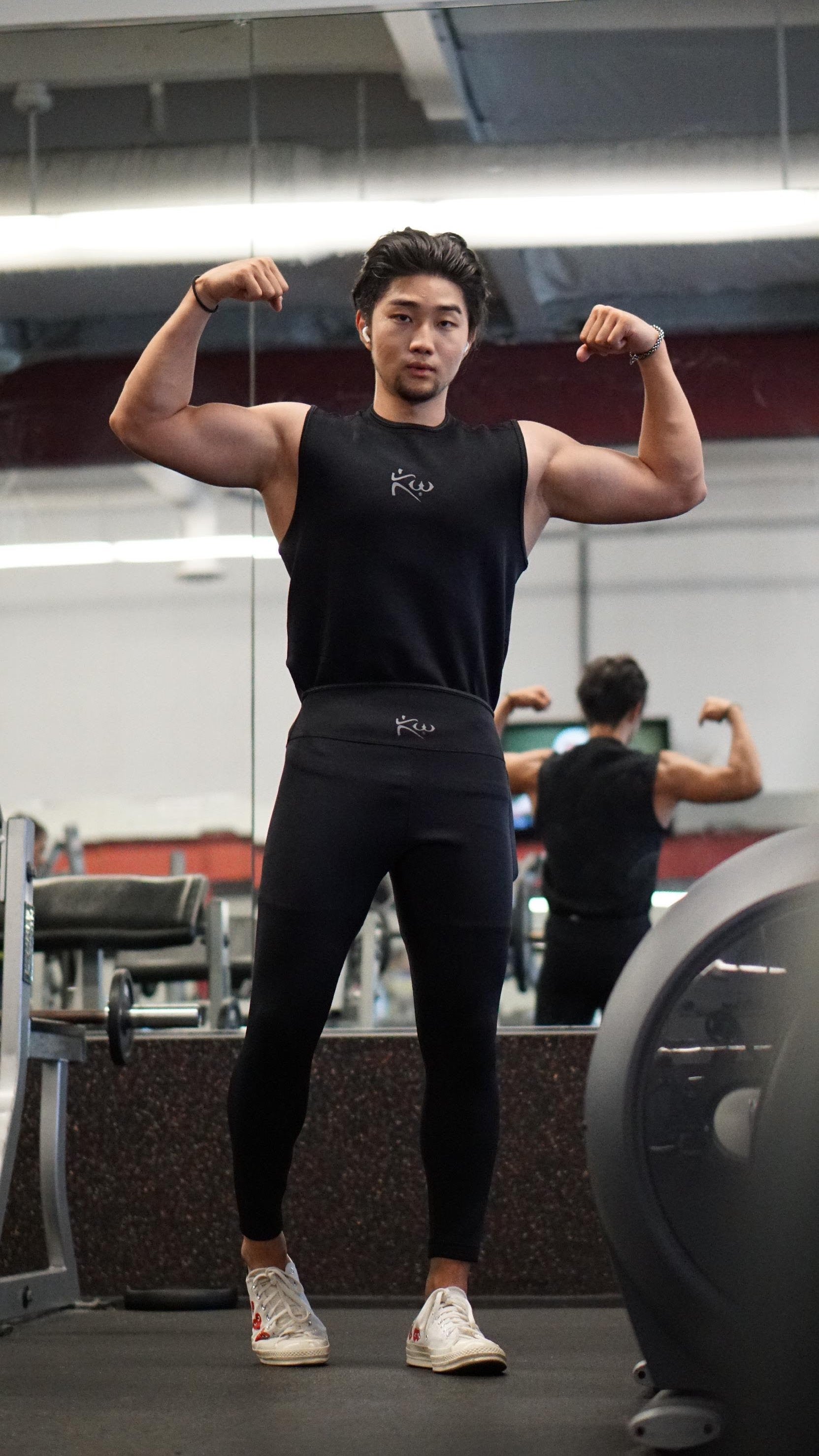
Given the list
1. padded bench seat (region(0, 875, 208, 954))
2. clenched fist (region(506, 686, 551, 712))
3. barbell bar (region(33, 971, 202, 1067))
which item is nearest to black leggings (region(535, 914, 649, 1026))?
clenched fist (region(506, 686, 551, 712))

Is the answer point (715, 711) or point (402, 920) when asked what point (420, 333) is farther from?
point (715, 711)

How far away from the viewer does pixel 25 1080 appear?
7.82 ft

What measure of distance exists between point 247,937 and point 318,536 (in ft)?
7.14

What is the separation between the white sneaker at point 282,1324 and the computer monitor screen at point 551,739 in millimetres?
1495

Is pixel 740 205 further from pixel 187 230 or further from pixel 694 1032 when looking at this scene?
pixel 694 1032

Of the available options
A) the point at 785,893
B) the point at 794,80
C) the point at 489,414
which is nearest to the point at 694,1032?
the point at 785,893

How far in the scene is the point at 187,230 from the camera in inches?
146

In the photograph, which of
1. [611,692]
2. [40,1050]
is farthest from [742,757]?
[40,1050]

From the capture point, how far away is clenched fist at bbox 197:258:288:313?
5.49 ft

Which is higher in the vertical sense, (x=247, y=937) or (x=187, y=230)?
(x=187, y=230)

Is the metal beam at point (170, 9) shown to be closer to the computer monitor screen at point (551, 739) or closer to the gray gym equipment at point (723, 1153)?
the computer monitor screen at point (551, 739)

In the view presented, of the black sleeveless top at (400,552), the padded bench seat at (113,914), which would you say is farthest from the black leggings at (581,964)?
the black sleeveless top at (400,552)

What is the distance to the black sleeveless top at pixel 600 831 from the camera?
301 centimetres

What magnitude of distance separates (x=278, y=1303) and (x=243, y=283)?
3.82 feet
